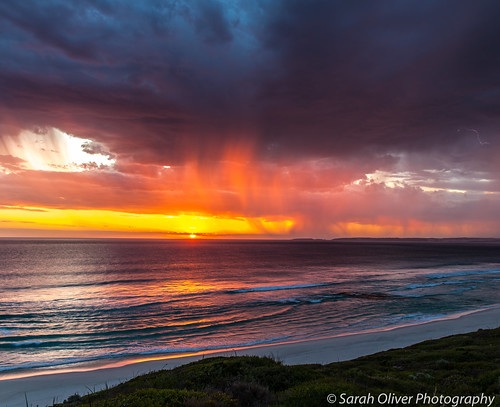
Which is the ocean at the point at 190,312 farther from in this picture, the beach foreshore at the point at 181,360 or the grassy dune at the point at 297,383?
the grassy dune at the point at 297,383

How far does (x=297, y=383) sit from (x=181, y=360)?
1301 cm

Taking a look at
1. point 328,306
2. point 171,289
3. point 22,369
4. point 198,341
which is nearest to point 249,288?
point 171,289

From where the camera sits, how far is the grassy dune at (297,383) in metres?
8.38

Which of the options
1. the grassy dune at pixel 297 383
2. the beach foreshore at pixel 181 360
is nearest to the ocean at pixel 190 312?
the beach foreshore at pixel 181 360

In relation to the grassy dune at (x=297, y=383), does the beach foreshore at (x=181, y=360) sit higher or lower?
lower

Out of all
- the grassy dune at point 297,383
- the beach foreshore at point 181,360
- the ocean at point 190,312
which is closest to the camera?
the grassy dune at point 297,383

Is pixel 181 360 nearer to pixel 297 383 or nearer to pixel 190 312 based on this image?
pixel 297 383

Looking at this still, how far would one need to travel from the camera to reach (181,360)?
2117 cm

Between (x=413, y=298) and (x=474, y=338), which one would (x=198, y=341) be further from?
(x=413, y=298)

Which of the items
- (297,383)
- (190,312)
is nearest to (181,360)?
(297,383)

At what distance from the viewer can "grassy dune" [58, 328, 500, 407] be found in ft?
27.5

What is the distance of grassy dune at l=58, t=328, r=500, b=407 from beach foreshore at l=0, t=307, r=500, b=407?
4.64 m

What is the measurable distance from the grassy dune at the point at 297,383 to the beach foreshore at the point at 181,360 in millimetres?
4635

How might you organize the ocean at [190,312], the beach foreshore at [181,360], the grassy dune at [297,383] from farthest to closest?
the ocean at [190,312]
the beach foreshore at [181,360]
the grassy dune at [297,383]
